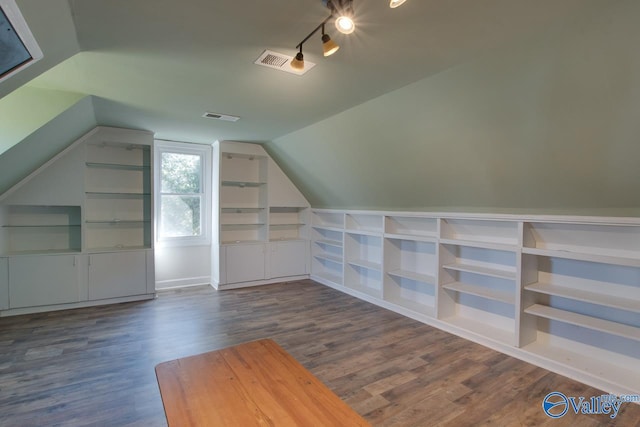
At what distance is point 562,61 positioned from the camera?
1.94m

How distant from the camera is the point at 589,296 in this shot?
8.59ft

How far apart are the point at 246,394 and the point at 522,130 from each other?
2.55m

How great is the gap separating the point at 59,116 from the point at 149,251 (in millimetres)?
2149

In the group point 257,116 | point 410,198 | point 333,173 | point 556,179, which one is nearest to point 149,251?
point 257,116

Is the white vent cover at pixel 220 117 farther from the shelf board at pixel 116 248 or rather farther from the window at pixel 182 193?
the shelf board at pixel 116 248

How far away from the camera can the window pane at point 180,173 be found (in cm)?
518

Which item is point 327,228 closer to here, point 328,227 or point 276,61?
point 328,227

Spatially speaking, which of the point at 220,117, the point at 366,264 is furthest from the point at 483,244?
the point at 220,117

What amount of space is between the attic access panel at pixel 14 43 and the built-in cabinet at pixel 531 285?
11.8 ft

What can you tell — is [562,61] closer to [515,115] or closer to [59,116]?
[515,115]

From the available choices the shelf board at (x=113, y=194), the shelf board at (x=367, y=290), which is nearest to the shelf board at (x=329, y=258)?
the shelf board at (x=367, y=290)

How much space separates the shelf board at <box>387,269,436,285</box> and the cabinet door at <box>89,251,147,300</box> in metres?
3.50

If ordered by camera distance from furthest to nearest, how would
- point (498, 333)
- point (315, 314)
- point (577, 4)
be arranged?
point (315, 314), point (498, 333), point (577, 4)

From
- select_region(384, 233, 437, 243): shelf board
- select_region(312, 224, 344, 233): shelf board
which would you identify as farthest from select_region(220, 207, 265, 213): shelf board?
select_region(384, 233, 437, 243): shelf board
